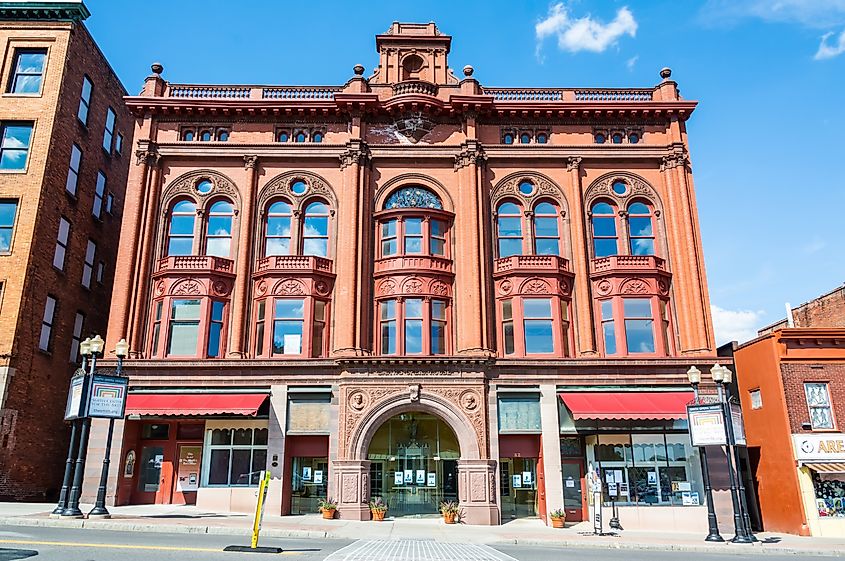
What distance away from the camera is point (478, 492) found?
77.5 feet

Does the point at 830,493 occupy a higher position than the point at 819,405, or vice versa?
the point at 819,405

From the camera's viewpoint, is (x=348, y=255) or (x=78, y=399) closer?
(x=78, y=399)

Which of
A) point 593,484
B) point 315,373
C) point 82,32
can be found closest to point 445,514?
point 593,484

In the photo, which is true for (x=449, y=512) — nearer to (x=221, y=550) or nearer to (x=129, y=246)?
(x=221, y=550)

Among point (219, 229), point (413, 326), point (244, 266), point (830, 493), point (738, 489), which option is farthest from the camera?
point (219, 229)

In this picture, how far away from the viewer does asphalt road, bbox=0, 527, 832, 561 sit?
12266mm

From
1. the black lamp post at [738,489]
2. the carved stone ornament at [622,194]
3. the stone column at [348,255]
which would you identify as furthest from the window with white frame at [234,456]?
the carved stone ornament at [622,194]

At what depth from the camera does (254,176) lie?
28.4 meters

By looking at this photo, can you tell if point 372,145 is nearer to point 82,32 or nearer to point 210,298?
point 210,298

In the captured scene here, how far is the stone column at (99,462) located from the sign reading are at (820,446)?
84.4 ft

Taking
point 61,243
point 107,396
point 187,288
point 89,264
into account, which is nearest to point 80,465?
point 107,396

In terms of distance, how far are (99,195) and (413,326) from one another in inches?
761

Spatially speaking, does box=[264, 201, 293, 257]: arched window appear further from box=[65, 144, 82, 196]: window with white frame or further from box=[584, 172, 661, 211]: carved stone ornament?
box=[584, 172, 661, 211]: carved stone ornament

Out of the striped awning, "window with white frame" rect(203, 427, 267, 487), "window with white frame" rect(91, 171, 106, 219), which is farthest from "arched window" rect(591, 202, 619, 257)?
"window with white frame" rect(91, 171, 106, 219)
